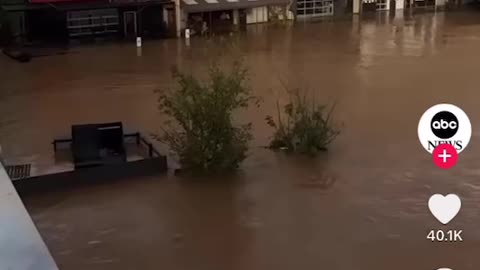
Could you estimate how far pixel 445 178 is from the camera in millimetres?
10312

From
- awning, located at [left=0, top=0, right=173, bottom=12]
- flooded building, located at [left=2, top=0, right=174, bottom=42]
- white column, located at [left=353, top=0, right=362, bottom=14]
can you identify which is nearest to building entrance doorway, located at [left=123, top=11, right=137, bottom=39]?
Result: flooded building, located at [left=2, top=0, right=174, bottom=42]

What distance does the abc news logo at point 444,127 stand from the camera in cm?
500

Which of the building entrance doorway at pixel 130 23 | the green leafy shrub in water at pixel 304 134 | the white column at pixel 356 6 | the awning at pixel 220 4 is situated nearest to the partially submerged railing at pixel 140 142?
the green leafy shrub in water at pixel 304 134

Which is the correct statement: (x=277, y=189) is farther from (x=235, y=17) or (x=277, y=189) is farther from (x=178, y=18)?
(x=235, y=17)

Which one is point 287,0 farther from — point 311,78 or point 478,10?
point 311,78

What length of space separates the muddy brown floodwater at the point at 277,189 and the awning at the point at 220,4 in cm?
905

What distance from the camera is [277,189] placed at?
33.8ft

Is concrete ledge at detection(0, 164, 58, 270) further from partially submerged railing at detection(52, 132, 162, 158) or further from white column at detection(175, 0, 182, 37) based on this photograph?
white column at detection(175, 0, 182, 37)

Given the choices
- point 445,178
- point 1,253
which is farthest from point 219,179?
point 1,253

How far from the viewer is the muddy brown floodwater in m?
8.05

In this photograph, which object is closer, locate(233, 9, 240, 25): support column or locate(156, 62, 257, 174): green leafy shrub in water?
locate(156, 62, 257, 174): green leafy shrub in water

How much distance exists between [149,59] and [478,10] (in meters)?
19.6

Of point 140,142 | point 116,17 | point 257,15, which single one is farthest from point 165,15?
point 140,142

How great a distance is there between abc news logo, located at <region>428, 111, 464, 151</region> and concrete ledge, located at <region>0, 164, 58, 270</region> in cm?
264
